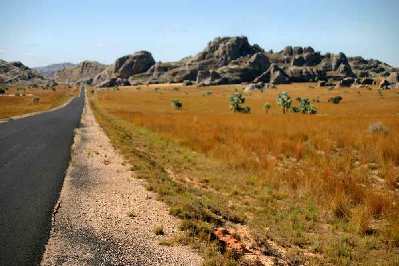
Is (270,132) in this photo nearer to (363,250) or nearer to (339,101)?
(363,250)

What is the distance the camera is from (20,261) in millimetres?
6977

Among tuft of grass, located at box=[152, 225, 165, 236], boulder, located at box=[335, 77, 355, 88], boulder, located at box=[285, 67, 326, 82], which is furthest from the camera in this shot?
boulder, located at box=[285, 67, 326, 82]

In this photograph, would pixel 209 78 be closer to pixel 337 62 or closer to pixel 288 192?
pixel 337 62

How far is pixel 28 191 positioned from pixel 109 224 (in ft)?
14.9

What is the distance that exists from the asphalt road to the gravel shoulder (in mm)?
309

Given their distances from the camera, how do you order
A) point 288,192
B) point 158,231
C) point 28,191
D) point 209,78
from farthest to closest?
point 209,78
point 288,192
point 28,191
point 158,231

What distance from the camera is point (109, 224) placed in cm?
891

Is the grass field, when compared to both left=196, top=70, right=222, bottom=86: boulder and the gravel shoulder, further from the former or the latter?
left=196, top=70, right=222, bottom=86: boulder

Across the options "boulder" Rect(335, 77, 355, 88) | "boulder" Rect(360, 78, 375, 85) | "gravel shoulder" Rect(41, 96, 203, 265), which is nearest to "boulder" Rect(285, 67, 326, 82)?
"boulder" Rect(335, 77, 355, 88)

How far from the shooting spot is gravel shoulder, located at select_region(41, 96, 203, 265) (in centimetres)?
718

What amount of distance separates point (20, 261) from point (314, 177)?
981 centimetres

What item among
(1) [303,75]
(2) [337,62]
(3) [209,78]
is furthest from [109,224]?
(2) [337,62]

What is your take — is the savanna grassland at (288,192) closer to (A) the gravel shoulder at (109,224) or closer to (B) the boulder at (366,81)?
(A) the gravel shoulder at (109,224)

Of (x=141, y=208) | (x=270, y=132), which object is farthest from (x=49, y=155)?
(x=270, y=132)
